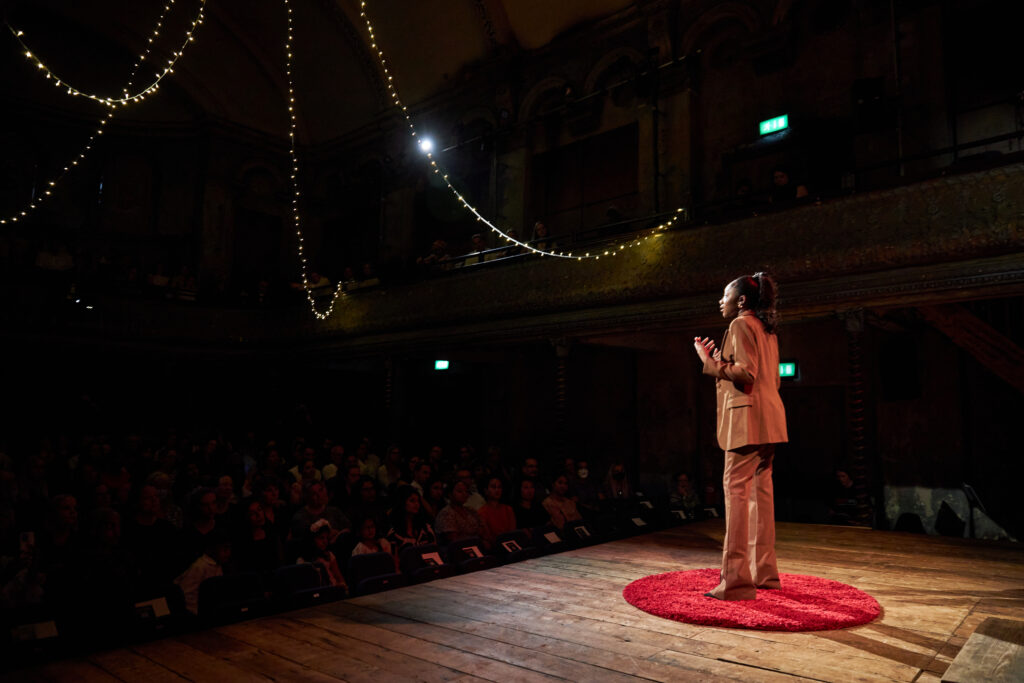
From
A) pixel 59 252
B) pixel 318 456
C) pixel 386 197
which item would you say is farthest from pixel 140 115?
pixel 318 456

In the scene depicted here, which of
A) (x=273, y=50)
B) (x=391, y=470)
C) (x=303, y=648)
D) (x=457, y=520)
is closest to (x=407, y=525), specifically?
(x=457, y=520)

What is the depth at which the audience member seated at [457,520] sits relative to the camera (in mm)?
6207

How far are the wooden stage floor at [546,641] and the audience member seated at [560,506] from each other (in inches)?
110

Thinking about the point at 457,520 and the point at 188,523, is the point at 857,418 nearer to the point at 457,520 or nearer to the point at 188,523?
the point at 457,520

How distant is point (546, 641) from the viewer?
10.2 ft

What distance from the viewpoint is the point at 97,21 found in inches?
650

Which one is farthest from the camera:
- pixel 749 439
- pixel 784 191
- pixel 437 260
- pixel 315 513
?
pixel 437 260

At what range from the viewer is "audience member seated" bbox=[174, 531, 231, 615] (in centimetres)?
468

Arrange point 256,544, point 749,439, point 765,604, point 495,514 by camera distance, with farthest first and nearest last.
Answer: point 495,514 → point 256,544 → point 749,439 → point 765,604

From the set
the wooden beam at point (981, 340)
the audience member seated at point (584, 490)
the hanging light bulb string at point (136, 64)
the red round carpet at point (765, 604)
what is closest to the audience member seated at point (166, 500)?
the red round carpet at point (765, 604)

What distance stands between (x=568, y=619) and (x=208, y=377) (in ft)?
51.0

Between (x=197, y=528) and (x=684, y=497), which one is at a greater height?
(x=197, y=528)

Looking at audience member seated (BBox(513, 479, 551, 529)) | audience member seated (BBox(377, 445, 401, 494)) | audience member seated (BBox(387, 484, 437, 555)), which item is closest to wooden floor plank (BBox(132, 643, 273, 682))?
audience member seated (BBox(387, 484, 437, 555))

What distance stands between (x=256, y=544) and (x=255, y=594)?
5.22ft
